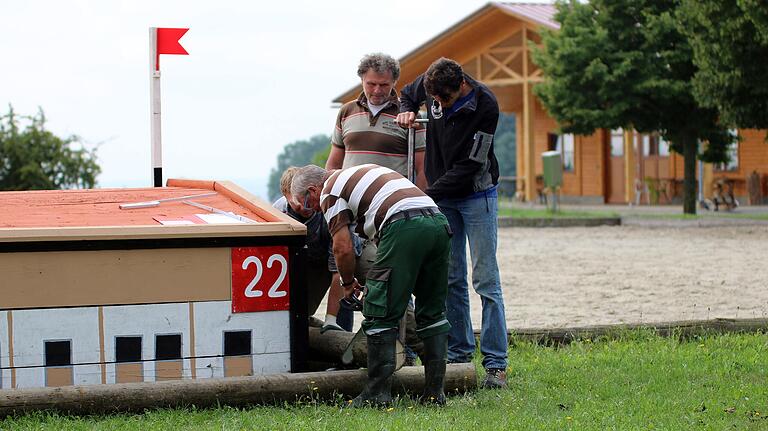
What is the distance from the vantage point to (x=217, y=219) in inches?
241

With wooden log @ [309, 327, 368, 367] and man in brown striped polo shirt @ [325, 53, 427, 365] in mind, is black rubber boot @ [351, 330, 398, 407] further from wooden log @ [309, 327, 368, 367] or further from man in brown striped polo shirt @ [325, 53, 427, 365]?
man in brown striped polo shirt @ [325, 53, 427, 365]

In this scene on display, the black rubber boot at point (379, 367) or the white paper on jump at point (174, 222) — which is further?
the white paper on jump at point (174, 222)

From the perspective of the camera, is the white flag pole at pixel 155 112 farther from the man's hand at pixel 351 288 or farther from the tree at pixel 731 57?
the tree at pixel 731 57

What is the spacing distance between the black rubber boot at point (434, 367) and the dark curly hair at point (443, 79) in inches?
49.0

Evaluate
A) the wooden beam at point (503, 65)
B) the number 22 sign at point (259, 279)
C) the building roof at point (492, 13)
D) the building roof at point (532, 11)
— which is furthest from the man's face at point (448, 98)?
A: the wooden beam at point (503, 65)

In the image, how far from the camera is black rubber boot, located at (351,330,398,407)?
5.59 m

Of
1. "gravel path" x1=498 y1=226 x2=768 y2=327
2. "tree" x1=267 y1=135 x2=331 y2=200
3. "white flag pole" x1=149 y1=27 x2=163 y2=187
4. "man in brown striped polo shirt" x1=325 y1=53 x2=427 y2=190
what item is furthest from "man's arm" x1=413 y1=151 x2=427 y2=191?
"tree" x1=267 y1=135 x2=331 y2=200

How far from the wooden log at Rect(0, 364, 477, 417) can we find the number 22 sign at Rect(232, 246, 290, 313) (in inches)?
15.1

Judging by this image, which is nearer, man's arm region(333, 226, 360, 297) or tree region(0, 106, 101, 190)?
man's arm region(333, 226, 360, 297)

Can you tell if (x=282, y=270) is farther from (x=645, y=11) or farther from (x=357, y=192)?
(x=645, y=11)

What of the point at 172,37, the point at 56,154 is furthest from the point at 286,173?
the point at 56,154

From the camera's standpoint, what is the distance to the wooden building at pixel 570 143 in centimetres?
2930

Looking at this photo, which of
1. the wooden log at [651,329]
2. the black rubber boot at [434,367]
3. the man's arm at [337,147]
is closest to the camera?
the black rubber boot at [434,367]

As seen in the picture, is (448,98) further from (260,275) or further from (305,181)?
(260,275)
